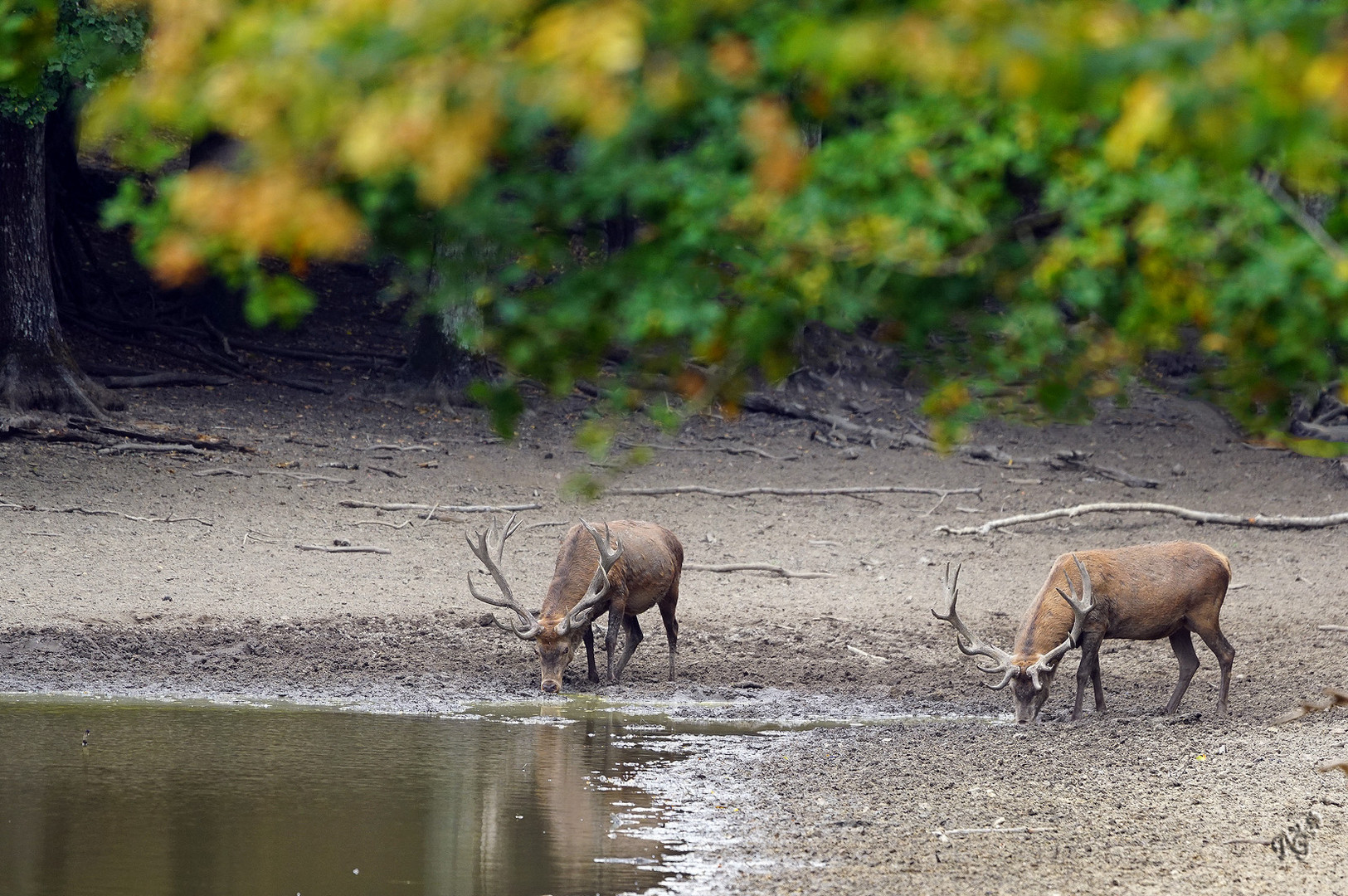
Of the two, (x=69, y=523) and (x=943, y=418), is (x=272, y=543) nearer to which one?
(x=69, y=523)

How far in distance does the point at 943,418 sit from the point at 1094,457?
1790 centimetres

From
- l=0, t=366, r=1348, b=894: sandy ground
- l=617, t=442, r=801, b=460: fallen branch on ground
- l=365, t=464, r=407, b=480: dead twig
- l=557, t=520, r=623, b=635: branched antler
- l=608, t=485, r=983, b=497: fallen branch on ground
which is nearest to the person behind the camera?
l=0, t=366, r=1348, b=894: sandy ground

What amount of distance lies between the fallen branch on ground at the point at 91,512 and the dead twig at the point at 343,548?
1.17 metres

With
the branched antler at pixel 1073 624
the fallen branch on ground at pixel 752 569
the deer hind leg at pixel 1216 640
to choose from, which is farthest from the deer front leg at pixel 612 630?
the deer hind leg at pixel 1216 640

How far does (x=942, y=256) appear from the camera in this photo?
3457 mm

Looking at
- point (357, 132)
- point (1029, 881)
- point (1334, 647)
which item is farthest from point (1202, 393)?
point (1334, 647)

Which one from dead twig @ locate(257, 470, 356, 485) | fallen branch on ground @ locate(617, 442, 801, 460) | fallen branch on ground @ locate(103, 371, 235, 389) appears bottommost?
dead twig @ locate(257, 470, 356, 485)

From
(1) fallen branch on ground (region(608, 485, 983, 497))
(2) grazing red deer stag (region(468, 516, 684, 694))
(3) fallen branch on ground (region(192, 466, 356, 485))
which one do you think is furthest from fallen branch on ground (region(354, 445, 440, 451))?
(2) grazing red deer stag (region(468, 516, 684, 694))

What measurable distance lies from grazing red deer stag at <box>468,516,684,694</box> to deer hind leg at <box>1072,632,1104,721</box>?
3566mm

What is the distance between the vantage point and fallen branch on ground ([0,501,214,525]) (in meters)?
15.8

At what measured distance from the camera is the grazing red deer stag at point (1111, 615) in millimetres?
12039

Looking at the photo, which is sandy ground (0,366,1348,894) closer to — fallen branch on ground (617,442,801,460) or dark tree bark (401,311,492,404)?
fallen branch on ground (617,442,801,460)

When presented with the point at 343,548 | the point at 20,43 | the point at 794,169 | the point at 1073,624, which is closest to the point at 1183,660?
the point at 1073,624

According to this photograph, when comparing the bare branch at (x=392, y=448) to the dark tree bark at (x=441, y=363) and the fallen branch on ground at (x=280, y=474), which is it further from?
the dark tree bark at (x=441, y=363)
